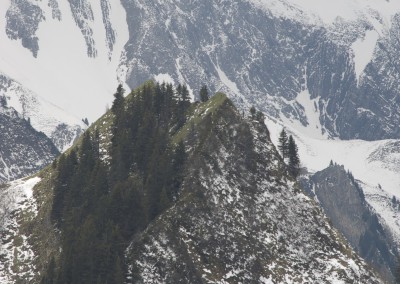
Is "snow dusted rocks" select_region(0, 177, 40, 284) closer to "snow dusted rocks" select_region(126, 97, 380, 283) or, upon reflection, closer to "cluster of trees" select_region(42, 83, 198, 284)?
"cluster of trees" select_region(42, 83, 198, 284)

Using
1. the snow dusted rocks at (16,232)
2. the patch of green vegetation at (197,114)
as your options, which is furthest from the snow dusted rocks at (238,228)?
the snow dusted rocks at (16,232)

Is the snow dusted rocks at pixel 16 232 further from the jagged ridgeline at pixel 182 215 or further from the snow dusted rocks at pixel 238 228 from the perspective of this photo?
the snow dusted rocks at pixel 238 228

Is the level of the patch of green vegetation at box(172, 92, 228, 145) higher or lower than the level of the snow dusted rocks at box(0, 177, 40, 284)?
higher

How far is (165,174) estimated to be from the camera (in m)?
124

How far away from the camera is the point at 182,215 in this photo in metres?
117

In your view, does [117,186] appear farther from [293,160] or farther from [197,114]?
[293,160]


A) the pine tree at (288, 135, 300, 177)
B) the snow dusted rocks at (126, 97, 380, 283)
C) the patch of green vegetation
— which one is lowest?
the snow dusted rocks at (126, 97, 380, 283)

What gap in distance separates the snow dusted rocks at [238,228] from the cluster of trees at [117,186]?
2.86 meters

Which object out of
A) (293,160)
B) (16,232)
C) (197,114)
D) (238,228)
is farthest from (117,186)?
(293,160)

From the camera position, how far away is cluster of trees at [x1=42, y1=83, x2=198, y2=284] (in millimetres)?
109062

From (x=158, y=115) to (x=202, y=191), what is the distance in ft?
100

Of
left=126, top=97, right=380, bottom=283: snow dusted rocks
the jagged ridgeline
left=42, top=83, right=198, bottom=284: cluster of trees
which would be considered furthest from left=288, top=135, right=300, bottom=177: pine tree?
left=42, top=83, right=198, bottom=284: cluster of trees

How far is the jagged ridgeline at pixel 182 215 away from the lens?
363 feet

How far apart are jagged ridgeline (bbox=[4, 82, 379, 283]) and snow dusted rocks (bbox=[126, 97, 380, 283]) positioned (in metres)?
0.17
